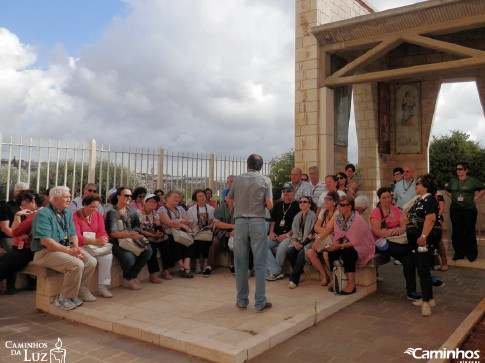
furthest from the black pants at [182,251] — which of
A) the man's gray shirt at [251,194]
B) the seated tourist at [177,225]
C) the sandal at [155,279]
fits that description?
the man's gray shirt at [251,194]

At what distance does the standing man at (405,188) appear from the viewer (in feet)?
23.6

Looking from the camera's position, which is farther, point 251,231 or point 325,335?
point 251,231

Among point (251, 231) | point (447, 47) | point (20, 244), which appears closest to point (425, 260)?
point (251, 231)

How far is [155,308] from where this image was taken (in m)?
4.46

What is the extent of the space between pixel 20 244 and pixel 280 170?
8.67 meters

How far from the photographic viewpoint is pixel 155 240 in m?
5.80

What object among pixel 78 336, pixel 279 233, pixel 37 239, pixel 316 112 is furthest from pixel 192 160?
pixel 78 336

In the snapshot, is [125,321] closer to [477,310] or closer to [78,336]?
[78,336]

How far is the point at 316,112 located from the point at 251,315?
6.58 metres

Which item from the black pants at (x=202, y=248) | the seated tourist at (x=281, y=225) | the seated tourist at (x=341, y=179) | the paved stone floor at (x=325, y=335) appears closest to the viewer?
the paved stone floor at (x=325, y=335)

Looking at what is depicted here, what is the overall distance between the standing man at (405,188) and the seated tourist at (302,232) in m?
2.27

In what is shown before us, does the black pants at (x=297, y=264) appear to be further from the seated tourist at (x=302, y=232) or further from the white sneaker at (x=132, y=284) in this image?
the white sneaker at (x=132, y=284)

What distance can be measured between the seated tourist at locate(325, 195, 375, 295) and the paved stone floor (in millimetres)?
440

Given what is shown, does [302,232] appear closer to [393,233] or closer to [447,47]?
[393,233]
